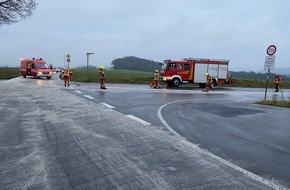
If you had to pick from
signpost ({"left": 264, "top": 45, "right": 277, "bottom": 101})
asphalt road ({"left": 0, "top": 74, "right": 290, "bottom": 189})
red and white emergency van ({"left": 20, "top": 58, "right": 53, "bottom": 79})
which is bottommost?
asphalt road ({"left": 0, "top": 74, "right": 290, "bottom": 189})

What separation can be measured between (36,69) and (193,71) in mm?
18716

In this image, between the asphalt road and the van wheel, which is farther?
the van wheel

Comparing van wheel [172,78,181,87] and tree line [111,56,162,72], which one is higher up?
tree line [111,56,162,72]

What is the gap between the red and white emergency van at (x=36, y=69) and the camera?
36.5 meters

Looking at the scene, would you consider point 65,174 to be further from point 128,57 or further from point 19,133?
point 128,57

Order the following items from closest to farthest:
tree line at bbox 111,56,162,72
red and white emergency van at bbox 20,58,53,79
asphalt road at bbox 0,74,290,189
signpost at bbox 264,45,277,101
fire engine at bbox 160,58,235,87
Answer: asphalt road at bbox 0,74,290,189 → signpost at bbox 264,45,277,101 → fire engine at bbox 160,58,235,87 → red and white emergency van at bbox 20,58,53,79 → tree line at bbox 111,56,162,72

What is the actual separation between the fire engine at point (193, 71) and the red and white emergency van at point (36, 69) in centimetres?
1453

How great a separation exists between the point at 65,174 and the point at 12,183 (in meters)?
0.74

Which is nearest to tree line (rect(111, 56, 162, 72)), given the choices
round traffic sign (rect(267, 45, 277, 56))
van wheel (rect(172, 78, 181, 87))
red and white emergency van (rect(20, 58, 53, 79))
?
red and white emergency van (rect(20, 58, 53, 79))

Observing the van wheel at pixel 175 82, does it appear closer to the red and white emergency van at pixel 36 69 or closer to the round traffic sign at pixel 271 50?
the round traffic sign at pixel 271 50

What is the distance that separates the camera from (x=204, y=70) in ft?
104

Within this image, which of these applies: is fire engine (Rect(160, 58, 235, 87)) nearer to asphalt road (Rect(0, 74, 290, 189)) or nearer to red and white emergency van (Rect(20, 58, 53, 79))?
red and white emergency van (Rect(20, 58, 53, 79))

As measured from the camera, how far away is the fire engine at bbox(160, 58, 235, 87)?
1187 inches

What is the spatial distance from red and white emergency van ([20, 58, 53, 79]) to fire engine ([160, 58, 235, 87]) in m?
14.5
